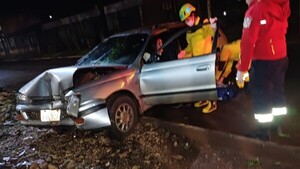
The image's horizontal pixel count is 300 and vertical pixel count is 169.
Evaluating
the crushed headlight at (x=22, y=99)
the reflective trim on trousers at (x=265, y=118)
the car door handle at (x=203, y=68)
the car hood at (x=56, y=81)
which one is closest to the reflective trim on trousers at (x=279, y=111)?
Result: the reflective trim on trousers at (x=265, y=118)

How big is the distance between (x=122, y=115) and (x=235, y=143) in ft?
5.39

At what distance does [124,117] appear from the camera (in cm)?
454

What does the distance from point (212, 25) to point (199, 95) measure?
1.07m

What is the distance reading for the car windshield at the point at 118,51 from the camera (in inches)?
198

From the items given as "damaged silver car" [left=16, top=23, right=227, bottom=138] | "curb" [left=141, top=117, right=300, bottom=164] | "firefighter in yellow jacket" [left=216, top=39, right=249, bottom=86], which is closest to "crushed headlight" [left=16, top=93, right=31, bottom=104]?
"damaged silver car" [left=16, top=23, right=227, bottom=138]

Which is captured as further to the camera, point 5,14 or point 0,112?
point 5,14

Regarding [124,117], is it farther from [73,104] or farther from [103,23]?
[103,23]

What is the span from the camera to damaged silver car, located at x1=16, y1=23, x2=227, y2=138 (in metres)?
4.26

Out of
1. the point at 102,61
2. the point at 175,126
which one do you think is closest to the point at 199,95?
the point at 175,126

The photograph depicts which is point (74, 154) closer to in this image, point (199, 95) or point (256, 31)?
point (199, 95)

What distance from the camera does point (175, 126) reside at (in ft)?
14.9

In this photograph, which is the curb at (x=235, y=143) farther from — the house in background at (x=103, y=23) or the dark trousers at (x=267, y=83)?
the house in background at (x=103, y=23)

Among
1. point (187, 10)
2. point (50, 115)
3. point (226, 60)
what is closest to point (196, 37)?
point (187, 10)

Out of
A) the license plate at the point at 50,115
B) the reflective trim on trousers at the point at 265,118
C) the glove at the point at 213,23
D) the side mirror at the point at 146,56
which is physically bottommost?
the reflective trim on trousers at the point at 265,118
